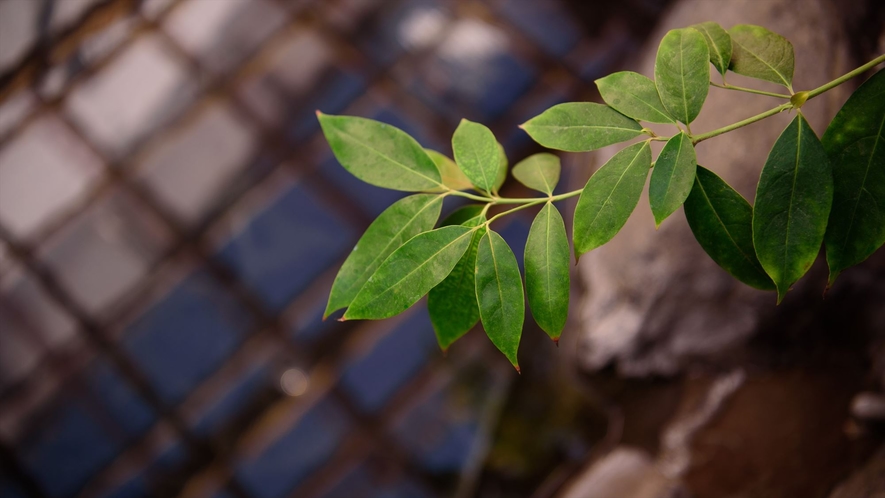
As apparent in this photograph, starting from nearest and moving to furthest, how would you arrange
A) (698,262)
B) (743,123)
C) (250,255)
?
(743,123)
(698,262)
(250,255)

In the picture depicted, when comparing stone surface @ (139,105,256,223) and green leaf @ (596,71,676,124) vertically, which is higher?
stone surface @ (139,105,256,223)

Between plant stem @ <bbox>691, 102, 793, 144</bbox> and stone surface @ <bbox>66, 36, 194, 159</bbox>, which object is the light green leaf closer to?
plant stem @ <bbox>691, 102, 793, 144</bbox>

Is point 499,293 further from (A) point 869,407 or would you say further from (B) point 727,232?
(A) point 869,407

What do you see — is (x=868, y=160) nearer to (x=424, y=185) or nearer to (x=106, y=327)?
(x=424, y=185)

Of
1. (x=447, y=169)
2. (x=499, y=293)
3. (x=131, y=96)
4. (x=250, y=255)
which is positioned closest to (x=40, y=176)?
(x=131, y=96)

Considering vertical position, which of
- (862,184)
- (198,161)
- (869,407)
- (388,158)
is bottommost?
(869,407)

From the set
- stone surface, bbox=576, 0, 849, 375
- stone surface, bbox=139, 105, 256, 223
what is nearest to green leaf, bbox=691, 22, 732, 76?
stone surface, bbox=576, 0, 849, 375

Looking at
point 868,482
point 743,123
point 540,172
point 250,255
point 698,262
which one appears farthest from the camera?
point 250,255
